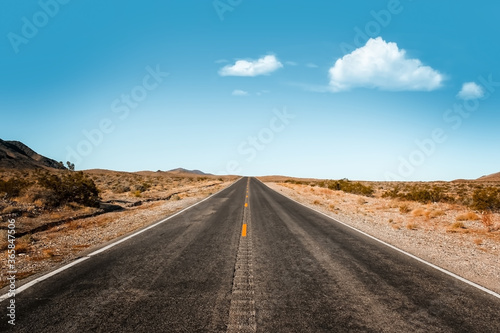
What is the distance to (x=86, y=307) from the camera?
3.72 meters

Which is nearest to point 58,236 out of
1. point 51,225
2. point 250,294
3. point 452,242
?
point 51,225

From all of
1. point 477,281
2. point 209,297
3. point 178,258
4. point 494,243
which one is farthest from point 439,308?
point 494,243

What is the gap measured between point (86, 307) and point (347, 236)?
777 centimetres

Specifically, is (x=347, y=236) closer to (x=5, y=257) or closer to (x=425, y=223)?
(x=425, y=223)

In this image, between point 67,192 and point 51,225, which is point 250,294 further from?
point 67,192

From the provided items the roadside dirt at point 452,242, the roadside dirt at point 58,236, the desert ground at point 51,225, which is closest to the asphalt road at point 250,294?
the roadside dirt at point 452,242

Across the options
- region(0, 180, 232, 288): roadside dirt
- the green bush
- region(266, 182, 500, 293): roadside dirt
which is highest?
the green bush

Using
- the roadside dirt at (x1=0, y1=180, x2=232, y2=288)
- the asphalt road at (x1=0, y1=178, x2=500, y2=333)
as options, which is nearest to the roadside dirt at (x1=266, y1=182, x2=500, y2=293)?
the asphalt road at (x1=0, y1=178, x2=500, y2=333)

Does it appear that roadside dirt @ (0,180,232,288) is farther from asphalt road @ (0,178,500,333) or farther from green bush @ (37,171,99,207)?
green bush @ (37,171,99,207)

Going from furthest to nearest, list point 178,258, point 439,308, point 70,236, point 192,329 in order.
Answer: point 70,236 → point 178,258 → point 439,308 → point 192,329

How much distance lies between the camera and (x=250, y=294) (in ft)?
13.8

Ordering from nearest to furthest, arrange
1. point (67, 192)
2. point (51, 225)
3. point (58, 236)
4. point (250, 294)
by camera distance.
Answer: point (250, 294) → point (58, 236) → point (51, 225) → point (67, 192)

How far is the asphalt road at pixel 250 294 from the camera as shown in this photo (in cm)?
337

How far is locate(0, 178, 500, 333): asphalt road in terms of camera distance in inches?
133
